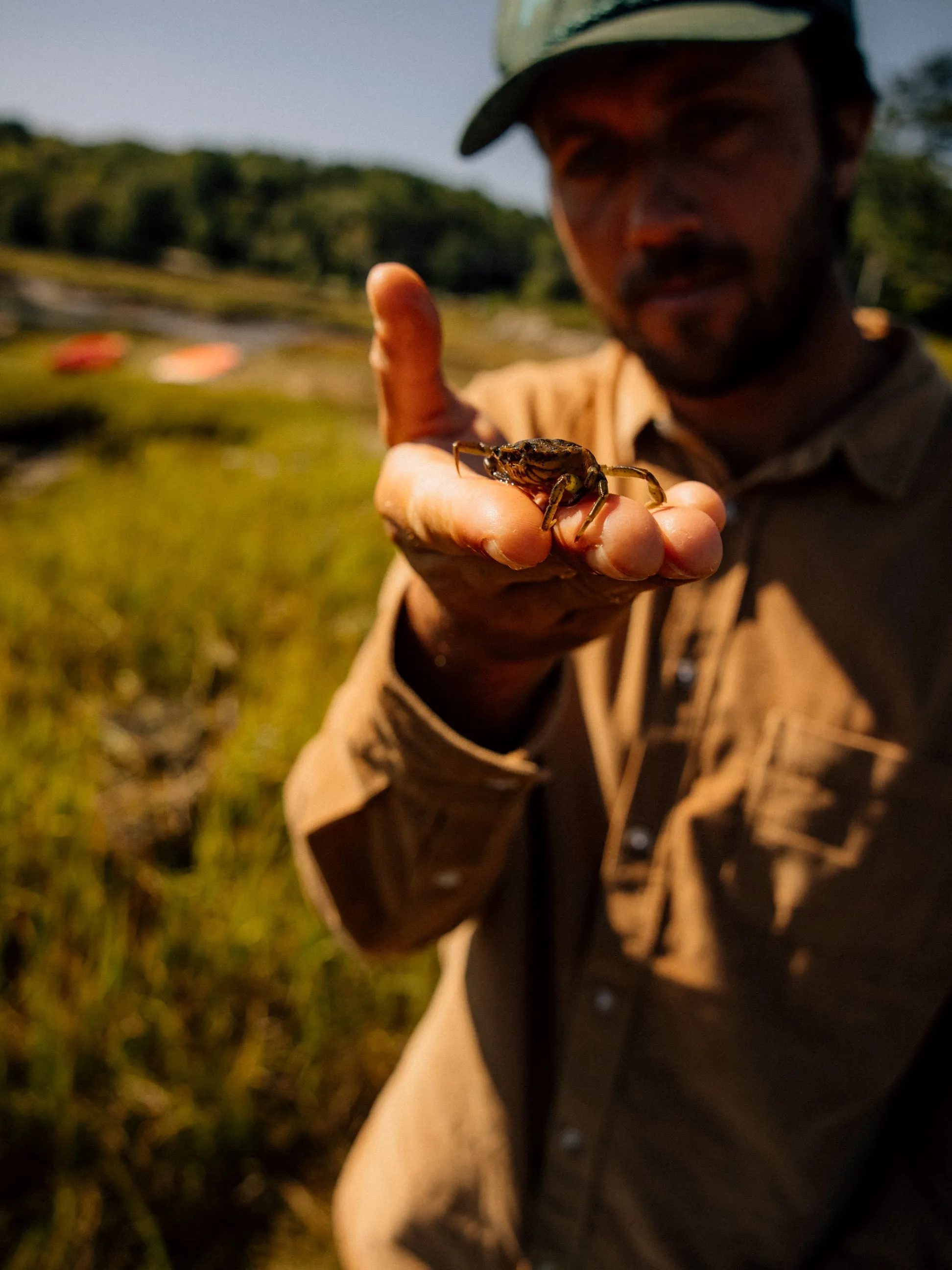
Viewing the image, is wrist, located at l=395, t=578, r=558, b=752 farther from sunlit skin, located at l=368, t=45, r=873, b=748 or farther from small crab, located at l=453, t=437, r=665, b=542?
small crab, located at l=453, t=437, r=665, b=542

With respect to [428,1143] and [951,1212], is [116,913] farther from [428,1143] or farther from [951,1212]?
[951,1212]

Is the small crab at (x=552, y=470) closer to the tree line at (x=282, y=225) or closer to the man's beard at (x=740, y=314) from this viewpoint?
the man's beard at (x=740, y=314)

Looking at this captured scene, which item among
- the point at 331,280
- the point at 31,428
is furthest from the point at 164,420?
the point at 331,280

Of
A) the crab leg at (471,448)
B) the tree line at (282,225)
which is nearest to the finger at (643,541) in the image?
the crab leg at (471,448)

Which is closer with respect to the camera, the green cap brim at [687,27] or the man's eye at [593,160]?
the green cap brim at [687,27]

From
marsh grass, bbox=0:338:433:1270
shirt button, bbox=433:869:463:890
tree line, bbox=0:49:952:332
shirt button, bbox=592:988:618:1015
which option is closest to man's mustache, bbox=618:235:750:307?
shirt button, bbox=433:869:463:890

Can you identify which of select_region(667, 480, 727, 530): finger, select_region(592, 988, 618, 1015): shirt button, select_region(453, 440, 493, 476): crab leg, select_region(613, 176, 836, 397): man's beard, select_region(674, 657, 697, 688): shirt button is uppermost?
select_region(613, 176, 836, 397): man's beard

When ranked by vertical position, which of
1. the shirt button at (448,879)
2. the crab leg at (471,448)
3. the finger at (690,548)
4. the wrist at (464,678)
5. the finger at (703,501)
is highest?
the finger at (703,501)
